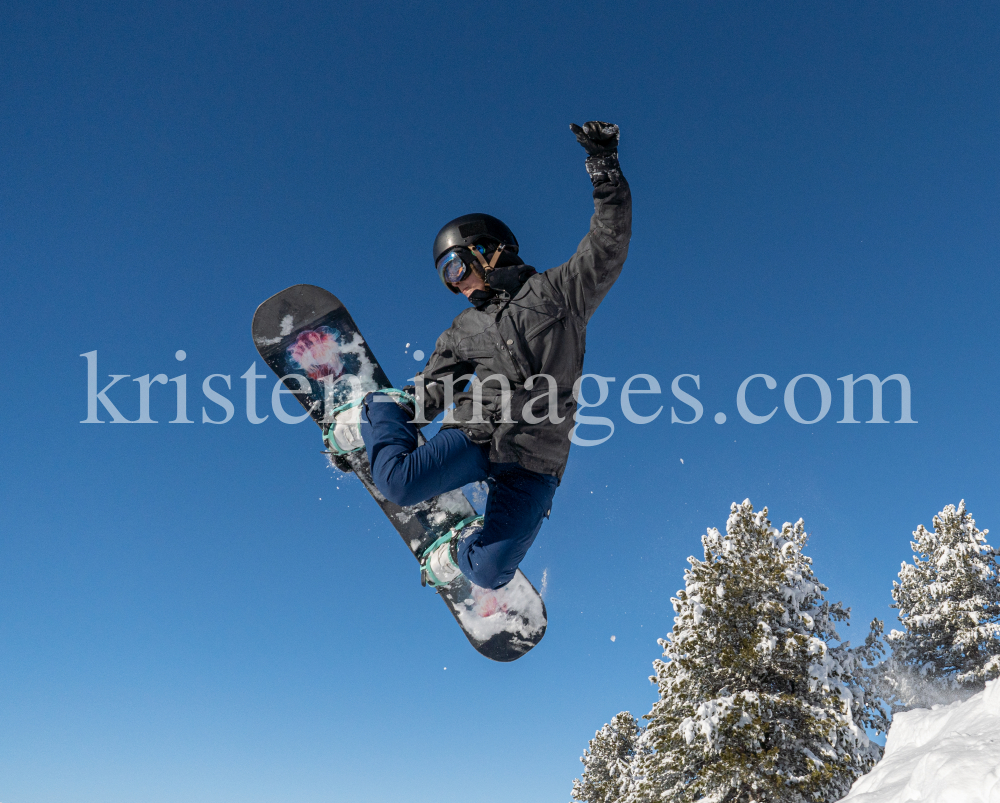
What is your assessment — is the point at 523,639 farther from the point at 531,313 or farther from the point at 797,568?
the point at 797,568

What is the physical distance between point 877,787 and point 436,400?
305 cm

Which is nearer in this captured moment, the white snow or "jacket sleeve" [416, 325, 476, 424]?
"jacket sleeve" [416, 325, 476, 424]

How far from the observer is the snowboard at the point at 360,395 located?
19.5 feet

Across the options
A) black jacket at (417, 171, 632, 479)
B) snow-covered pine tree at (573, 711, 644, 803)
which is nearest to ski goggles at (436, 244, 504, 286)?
black jacket at (417, 171, 632, 479)

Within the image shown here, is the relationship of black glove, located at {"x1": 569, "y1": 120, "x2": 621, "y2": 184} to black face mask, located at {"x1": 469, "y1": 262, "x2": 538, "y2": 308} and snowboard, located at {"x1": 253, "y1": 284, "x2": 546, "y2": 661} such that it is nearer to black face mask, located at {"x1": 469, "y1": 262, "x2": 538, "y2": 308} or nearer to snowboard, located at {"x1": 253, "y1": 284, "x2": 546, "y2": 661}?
black face mask, located at {"x1": 469, "y1": 262, "x2": 538, "y2": 308}

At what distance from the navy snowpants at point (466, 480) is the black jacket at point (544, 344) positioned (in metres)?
0.14

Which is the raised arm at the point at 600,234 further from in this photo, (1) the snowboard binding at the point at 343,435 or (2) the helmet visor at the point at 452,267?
(1) the snowboard binding at the point at 343,435

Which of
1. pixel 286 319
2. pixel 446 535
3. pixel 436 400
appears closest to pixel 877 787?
pixel 436 400

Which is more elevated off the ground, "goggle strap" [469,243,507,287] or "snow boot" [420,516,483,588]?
"goggle strap" [469,243,507,287]

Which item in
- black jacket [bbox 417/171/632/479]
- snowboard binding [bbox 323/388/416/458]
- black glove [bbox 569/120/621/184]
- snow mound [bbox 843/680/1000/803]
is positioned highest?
black glove [bbox 569/120/621/184]

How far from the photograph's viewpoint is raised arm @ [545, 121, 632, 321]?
3.84 metres

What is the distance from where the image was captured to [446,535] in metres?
5.42

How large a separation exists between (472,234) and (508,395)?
4.12 ft

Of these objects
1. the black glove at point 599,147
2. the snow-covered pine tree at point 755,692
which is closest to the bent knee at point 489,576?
the black glove at point 599,147
